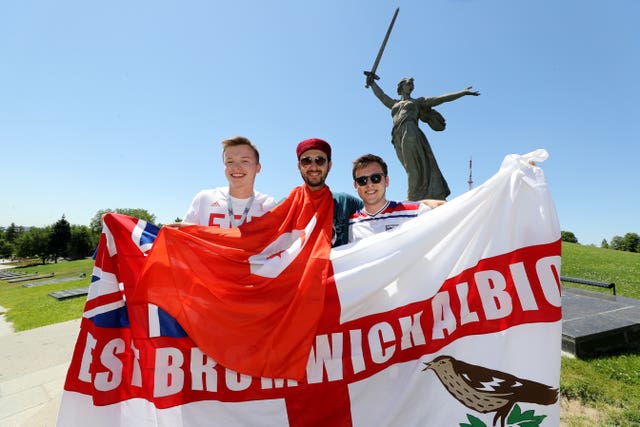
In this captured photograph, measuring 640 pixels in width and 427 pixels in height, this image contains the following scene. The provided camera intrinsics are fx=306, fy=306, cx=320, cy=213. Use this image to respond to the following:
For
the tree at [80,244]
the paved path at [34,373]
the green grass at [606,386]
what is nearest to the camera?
the green grass at [606,386]

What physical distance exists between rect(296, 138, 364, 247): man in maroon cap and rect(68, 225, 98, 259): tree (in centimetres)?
7303

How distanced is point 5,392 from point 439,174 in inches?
315

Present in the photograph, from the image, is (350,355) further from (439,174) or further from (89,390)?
(439,174)

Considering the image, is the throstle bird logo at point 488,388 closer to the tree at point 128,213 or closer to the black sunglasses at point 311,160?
the black sunglasses at point 311,160

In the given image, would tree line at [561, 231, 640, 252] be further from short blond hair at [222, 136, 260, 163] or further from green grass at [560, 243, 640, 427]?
short blond hair at [222, 136, 260, 163]

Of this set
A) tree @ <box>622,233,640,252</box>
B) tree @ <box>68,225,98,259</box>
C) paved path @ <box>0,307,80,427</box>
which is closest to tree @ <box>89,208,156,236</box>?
tree @ <box>68,225,98,259</box>

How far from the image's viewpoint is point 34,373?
15.2ft

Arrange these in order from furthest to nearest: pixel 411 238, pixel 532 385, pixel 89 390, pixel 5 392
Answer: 1. pixel 5 392
2. pixel 411 238
3. pixel 89 390
4. pixel 532 385

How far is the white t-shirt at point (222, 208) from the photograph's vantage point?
2.92 m

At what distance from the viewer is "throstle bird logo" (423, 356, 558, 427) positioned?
76.0 inches

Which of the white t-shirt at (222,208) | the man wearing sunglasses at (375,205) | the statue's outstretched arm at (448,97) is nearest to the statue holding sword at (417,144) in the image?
the statue's outstretched arm at (448,97)

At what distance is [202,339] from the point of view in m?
2.12

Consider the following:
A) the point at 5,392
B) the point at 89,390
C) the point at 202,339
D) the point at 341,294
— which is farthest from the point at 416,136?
the point at 5,392

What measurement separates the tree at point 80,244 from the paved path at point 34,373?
6589 centimetres
